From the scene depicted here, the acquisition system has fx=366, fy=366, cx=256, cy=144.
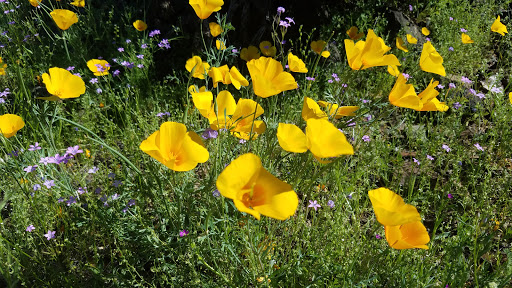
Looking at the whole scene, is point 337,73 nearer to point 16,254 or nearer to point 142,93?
point 142,93

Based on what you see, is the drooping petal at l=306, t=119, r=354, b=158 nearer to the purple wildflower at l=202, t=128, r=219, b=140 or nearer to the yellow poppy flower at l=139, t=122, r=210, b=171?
the yellow poppy flower at l=139, t=122, r=210, b=171

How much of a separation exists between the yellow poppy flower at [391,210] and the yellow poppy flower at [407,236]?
0.08 metres

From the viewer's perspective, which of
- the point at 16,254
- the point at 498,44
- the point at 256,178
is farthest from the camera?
the point at 498,44

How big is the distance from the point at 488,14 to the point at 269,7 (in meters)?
3.20

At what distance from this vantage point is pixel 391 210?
119 cm

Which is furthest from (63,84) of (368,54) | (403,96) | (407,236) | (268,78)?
(407,236)

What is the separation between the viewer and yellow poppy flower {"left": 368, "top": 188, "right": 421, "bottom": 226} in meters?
1.11

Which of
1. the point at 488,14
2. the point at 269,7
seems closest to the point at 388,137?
the point at 269,7

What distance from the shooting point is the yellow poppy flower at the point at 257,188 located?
109 cm

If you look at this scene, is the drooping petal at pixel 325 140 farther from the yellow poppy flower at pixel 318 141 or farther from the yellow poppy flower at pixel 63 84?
the yellow poppy flower at pixel 63 84

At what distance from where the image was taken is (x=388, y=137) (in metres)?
3.08

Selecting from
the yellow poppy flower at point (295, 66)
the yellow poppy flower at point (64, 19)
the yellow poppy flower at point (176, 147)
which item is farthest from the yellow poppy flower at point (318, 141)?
the yellow poppy flower at point (64, 19)

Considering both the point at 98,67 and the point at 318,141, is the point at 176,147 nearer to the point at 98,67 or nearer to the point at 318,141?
the point at 318,141

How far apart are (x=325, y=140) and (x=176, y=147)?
53 centimetres
